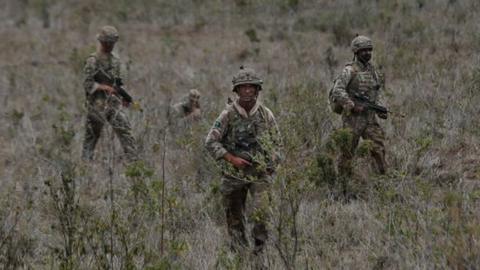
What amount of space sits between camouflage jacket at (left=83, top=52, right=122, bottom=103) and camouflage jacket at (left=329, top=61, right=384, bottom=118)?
9.94ft

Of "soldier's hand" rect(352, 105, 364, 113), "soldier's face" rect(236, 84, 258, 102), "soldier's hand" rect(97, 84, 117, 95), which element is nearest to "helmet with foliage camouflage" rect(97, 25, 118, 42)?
"soldier's hand" rect(97, 84, 117, 95)

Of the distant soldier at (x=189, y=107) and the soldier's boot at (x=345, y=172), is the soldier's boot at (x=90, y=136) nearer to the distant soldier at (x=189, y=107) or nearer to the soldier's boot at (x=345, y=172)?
the distant soldier at (x=189, y=107)

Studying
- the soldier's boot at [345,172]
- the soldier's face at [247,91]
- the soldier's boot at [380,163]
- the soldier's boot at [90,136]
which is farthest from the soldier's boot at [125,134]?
the soldier's face at [247,91]

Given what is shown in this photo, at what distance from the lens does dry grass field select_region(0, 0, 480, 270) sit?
170 inches

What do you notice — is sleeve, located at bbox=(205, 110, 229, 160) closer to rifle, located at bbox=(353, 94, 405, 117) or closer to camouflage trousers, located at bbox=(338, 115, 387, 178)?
camouflage trousers, located at bbox=(338, 115, 387, 178)

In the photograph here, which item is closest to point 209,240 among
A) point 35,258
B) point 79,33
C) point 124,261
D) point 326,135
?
point 124,261

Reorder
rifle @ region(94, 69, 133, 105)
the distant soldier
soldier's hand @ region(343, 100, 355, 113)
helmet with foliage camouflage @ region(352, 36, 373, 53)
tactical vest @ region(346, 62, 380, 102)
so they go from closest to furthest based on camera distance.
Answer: soldier's hand @ region(343, 100, 355, 113) < helmet with foliage camouflage @ region(352, 36, 373, 53) < tactical vest @ region(346, 62, 380, 102) < rifle @ region(94, 69, 133, 105) < the distant soldier

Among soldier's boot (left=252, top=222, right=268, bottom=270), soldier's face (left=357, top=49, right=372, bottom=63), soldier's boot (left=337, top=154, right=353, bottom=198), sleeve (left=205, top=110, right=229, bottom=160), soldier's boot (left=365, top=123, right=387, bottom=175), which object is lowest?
soldier's boot (left=252, top=222, right=268, bottom=270)

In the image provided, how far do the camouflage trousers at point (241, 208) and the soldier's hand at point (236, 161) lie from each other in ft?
0.55

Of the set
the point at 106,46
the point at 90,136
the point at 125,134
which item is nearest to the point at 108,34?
the point at 106,46

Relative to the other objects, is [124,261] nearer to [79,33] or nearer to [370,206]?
[370,206]

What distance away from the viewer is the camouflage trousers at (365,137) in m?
6.24

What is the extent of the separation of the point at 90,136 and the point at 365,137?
379 centimetres

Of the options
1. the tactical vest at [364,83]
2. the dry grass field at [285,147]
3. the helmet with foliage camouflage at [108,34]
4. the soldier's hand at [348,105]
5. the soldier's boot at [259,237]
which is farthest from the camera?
the helmet with foliage camouflage at [108,34]
